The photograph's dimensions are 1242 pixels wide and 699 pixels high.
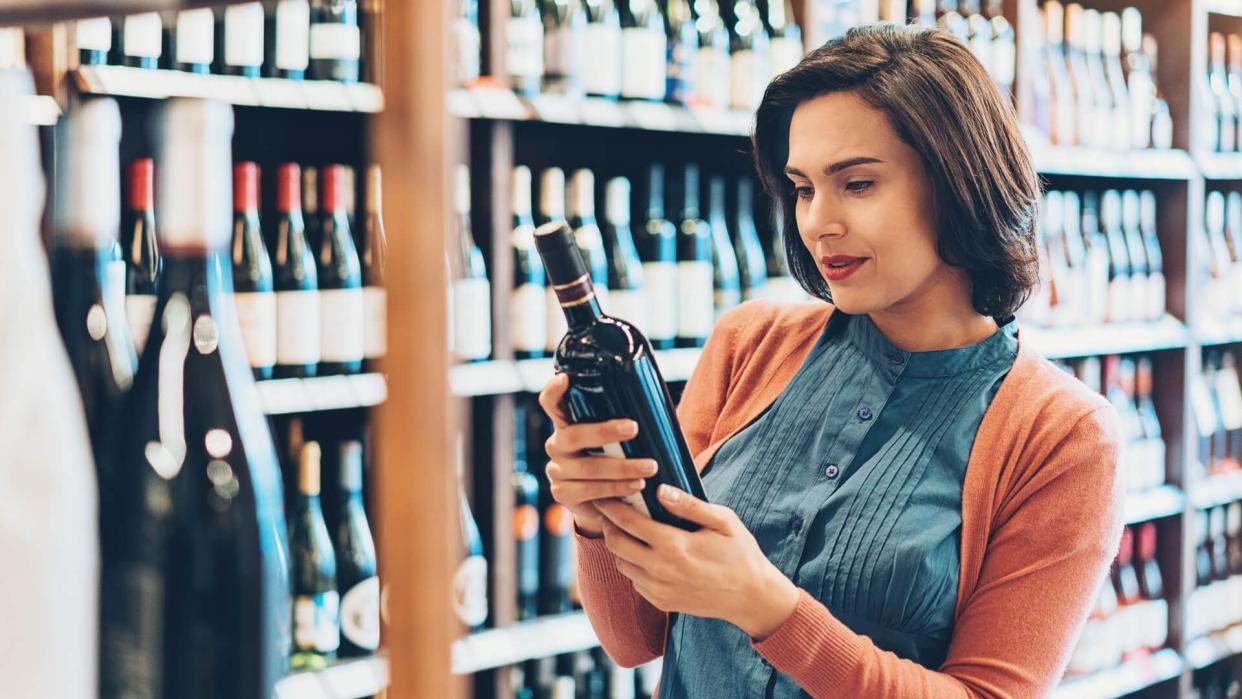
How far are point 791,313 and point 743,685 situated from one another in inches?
15.8

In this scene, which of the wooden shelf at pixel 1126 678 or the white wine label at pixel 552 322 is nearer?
the white wine label at pixel 552 322

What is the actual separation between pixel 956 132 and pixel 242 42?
1.05 m

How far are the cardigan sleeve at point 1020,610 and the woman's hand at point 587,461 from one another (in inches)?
7.5

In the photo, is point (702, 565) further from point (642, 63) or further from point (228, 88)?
point (642, 63)

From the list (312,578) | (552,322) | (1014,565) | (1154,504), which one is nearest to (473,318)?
(552,322)

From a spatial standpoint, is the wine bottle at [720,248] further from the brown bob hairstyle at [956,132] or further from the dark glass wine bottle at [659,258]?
the brown bob hairstyle at [956,132]

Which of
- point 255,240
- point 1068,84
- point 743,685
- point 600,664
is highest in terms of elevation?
point 1068,84

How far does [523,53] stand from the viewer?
6.04 ft

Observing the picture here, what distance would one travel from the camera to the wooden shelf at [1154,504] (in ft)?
8.66

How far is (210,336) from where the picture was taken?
58 cm

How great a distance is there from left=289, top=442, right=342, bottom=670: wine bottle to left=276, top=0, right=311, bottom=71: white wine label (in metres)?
0.58

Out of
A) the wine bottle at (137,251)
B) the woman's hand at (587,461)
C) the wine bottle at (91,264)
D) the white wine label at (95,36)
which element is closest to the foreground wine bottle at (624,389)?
the woman's hand at (587,461)

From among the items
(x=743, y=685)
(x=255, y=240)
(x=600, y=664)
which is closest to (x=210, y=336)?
(x=743, y=685)

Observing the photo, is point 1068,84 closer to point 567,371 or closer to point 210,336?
point 567,371
